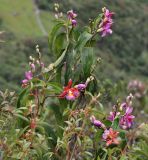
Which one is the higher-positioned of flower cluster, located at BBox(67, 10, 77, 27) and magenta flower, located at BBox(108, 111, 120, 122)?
flower cluster, located at BBox(67, 10, 77, 27)

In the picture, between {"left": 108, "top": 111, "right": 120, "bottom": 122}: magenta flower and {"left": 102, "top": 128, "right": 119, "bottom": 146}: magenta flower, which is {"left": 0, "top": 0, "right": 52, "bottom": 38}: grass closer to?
{"left": 108, "top": 111, "right": 120, "bottom": 122}: magenta flower

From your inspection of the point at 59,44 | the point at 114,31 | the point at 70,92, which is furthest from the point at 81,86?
the point at 114,31

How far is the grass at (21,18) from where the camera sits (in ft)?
181

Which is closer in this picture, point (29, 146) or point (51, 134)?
point (29, 146)

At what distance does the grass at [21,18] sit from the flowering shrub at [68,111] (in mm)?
50679

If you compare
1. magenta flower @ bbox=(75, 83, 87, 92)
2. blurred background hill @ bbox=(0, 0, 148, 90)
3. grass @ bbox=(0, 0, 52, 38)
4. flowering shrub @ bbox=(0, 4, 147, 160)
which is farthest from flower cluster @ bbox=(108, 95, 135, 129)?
grass @ bbox=(0, 0, 52, 38)

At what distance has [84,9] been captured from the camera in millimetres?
46531

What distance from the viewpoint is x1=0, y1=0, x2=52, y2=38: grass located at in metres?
55.1

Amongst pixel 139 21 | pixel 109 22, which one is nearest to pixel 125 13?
pixel 139 21

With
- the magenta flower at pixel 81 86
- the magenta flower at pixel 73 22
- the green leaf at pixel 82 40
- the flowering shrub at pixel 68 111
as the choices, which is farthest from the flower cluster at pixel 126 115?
the magenta flower at pixel 73 22

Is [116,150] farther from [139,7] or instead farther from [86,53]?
[139,7]

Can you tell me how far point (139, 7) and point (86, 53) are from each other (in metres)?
63.6

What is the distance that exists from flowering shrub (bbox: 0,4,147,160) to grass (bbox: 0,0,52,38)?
50.7 metres

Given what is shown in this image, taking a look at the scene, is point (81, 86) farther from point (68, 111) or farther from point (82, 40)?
point (82, 40)
